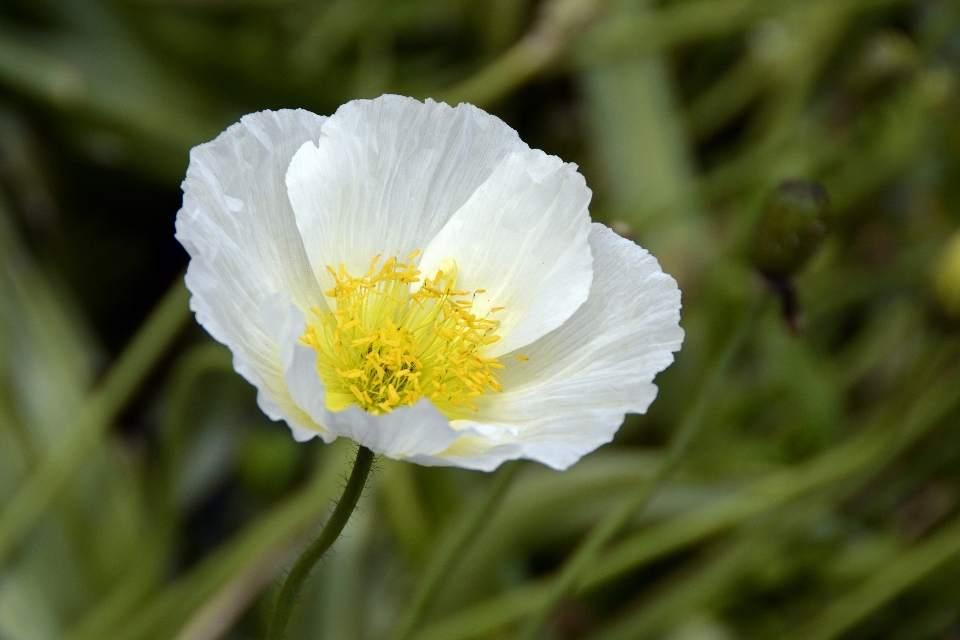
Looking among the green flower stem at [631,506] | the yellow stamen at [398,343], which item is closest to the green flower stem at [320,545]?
the yellow stamen at [398,343]

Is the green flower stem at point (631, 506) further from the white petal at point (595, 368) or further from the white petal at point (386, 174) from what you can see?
the white petal at point (386, 174)

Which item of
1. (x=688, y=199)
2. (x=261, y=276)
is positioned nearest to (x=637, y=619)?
(x=688, y=199)

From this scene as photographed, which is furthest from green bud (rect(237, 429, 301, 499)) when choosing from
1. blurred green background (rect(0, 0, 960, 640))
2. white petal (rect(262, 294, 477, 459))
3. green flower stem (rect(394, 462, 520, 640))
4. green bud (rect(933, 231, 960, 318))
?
green bud (rect(933, 231, 960, 318))

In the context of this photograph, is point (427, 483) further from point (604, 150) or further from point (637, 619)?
point (604, 150)

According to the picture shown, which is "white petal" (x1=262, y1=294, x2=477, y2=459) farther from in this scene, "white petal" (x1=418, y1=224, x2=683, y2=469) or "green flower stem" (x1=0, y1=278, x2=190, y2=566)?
"green flower stem" (x1=0, y1=278, x2=190, y2=566)

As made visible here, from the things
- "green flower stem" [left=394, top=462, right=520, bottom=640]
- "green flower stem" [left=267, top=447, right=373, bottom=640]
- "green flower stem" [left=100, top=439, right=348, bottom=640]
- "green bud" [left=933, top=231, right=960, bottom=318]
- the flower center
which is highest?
"green bud" [left=933, top=231, right=960, bottom=318]
